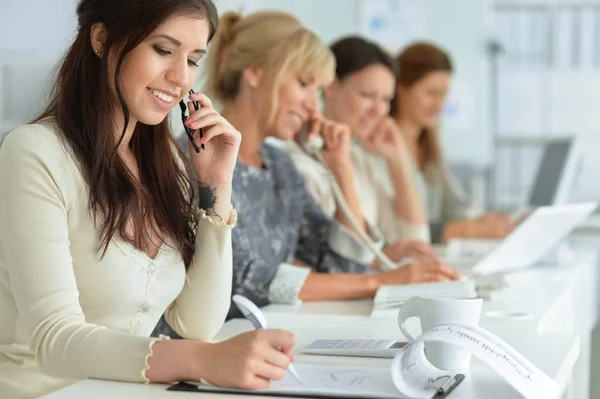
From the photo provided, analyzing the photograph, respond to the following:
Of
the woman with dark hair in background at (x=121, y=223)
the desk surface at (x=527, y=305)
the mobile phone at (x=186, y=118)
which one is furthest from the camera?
the desk surface at (x=527, y=305)

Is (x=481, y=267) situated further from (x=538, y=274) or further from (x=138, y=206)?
(x=138, y=206)

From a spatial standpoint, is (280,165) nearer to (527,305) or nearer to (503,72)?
(527,305)

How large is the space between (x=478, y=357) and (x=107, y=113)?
2.30 ft

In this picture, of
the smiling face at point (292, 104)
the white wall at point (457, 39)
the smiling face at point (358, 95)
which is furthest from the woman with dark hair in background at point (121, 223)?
the white wall at point (457, 39)

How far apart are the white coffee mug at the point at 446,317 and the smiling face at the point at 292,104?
38.0 inches

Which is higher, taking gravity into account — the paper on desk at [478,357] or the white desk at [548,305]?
the paper on desk at [478,357]

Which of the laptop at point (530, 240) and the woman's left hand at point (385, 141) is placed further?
the woman's left hand at point (385, 141)

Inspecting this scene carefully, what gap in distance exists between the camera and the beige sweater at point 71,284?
118cm

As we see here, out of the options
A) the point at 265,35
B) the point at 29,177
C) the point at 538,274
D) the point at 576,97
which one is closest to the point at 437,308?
the point at 29,177

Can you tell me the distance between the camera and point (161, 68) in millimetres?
1410

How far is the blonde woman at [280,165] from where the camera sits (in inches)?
77.4

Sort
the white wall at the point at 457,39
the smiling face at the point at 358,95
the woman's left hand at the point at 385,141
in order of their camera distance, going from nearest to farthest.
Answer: the smiling face at the point at 358,95
the woman's left hand at the point at 385,141
the white wall at the point at 457,39

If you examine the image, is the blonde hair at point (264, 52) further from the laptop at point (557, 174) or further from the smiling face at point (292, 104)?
the laptop at point (557, 174)

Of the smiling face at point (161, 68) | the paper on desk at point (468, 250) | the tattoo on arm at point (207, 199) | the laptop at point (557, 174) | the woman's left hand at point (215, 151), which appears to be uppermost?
the smiling face at point (161, 68)
